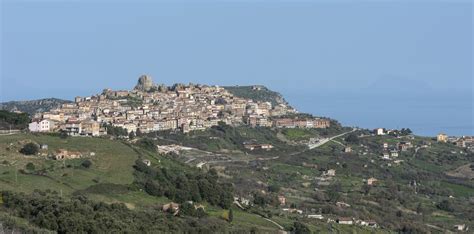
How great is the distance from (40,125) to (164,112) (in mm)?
27109

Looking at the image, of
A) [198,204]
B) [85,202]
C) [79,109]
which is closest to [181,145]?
[79,109]

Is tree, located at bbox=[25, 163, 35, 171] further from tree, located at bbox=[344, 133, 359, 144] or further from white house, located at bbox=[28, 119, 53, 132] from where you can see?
tree, located at bbox=[344, 133, 359, 144]

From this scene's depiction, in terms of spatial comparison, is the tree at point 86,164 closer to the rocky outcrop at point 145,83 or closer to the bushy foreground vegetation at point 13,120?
the bushy foreground vegetation at point 13,120

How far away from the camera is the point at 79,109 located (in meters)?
84.1

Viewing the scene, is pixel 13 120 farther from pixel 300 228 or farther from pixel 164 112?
pixel 164 112

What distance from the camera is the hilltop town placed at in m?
74.6

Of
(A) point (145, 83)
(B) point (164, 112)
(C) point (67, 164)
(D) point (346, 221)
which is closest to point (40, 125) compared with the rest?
(C) point (67, 164)

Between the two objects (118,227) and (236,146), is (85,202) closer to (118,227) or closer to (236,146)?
(118,227)

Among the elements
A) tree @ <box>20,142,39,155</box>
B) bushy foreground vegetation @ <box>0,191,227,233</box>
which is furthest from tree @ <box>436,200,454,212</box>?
tree @ <box>20,142,39,155</box>

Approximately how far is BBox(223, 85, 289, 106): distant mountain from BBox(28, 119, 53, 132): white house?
160 feet

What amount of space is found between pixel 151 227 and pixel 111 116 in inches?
1909

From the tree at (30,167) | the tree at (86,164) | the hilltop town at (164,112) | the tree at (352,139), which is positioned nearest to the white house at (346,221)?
the tree at (86,164)

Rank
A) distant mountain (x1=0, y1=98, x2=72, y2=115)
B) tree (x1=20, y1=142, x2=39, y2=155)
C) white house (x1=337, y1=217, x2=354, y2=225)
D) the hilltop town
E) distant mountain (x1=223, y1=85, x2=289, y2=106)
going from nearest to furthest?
tree (x1=20, y1=142, x2=39, y2=155), white house (x1=337, y1=217, x2=354, y2=225), the hilltop town, distant mountain (x1=0, y1=98, x2=72, y2=115), distant mountain (x1=223, y1=85, x2=289, y2=106)

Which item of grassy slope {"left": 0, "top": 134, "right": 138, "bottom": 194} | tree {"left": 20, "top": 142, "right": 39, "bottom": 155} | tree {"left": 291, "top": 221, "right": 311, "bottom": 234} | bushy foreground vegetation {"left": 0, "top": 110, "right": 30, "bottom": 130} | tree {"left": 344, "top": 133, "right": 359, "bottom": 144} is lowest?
tree {"left": 291, "top": 221, "right": 311, "bottom": 234}
